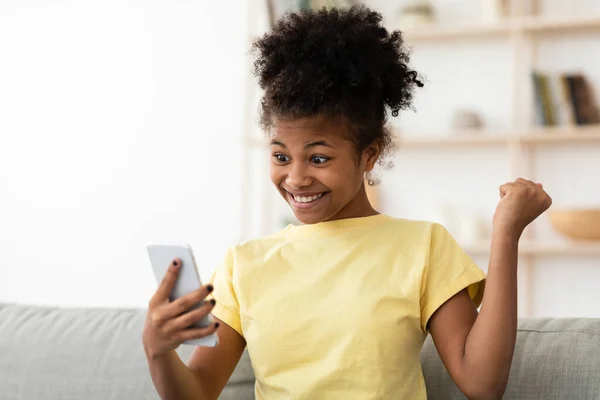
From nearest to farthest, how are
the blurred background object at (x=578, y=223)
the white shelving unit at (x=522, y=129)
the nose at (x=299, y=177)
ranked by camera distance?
the nose at (x=299, y=177) < the blurred background object at (x=578, y=223) < the white shelving unit at (x=522, y=129)

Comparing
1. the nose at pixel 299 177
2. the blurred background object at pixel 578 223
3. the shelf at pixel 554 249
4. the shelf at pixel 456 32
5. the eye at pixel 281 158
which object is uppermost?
the shelf at pixel 456 32

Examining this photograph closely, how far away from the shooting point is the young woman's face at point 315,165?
1313mm

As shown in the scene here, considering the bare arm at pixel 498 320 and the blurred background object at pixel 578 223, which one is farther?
the blurred background object at pixel 578 223

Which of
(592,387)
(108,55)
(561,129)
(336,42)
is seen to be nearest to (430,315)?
(592,387)

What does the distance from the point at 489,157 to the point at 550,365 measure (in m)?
2.66

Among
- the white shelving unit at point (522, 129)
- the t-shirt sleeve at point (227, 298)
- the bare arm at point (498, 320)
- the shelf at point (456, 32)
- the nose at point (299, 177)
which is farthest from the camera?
the shelf at point (456, 32)

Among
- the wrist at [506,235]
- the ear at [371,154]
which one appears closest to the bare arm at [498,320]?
the wrist at [506,235]

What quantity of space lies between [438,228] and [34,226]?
135 inches

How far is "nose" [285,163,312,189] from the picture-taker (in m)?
1.31

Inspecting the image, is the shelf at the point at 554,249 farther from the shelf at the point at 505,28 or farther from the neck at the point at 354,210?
the neck at the point at 354,210

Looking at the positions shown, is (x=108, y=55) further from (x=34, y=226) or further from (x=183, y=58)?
(x=34, y=226)

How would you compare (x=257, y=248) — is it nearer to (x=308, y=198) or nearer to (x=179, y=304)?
(x=308, y=198)

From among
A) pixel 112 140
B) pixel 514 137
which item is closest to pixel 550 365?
pixel 514 137

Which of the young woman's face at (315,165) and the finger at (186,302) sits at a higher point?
the young woman's face at (315,165)
